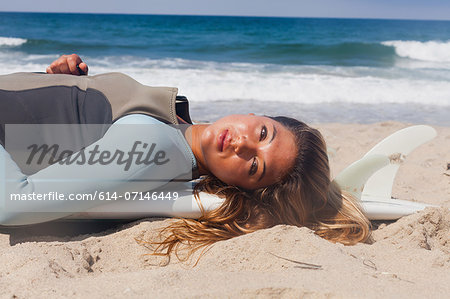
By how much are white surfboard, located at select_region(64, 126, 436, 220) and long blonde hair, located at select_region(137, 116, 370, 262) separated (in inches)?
2.8

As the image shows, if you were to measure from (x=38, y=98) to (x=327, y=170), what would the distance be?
70.4 inches

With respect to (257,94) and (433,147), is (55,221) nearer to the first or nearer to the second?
(433,147)

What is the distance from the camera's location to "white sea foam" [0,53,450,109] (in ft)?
26.0

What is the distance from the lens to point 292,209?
2498 mm

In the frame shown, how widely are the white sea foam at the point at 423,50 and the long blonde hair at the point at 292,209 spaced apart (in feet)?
57.8

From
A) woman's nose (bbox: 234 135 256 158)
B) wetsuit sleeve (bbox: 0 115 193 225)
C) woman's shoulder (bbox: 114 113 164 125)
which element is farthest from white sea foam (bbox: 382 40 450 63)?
wetsuit sleeve (bbox: 0 115 193 225)

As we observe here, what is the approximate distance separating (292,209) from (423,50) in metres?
20.1

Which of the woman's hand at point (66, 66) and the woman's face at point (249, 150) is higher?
the woman's hand at point (66, 66)

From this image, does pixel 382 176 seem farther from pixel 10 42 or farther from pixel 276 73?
pixel 10 42

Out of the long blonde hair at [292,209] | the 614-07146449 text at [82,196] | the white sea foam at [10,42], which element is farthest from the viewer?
the white sea foam at [10,42]

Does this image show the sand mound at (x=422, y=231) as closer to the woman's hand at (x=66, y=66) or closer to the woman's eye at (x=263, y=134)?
the woman's eye at (x=263, y=134)

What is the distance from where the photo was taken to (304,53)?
16.1 metres

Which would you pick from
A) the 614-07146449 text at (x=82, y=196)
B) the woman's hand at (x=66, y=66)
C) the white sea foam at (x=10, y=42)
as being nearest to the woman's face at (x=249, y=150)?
the 614-07146449 text at (x=82, y=196)

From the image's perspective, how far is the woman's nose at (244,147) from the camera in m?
2.29
